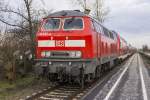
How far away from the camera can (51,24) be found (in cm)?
1465

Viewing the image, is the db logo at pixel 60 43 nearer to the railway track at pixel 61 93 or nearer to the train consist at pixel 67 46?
the train consist at pixel 67 46

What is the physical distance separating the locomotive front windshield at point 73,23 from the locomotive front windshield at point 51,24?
355 mm

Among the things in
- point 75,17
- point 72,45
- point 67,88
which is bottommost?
point 67,88

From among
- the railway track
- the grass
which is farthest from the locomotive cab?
the grass

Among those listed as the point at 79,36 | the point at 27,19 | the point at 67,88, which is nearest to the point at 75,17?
the point at 79,36

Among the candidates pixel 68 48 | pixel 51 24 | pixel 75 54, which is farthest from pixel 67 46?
pixel 51 24

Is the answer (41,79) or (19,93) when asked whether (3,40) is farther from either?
(19,93)

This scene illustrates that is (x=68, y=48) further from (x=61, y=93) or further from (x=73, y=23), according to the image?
(x=61, y=93)

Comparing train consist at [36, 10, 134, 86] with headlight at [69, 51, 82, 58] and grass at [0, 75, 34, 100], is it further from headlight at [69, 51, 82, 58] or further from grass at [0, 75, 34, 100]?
grass at [0, 75, 34, 100]

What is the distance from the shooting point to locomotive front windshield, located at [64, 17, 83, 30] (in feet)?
47.0

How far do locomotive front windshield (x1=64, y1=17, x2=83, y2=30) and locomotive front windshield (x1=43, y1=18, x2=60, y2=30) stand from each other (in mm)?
355

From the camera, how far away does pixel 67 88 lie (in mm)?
14875

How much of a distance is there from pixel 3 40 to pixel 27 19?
4.54 m

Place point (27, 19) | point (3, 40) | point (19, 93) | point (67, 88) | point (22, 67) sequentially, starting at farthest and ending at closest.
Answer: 1. point (27, 19)
2. point (22, 67)
3. point (3, 40)
4. point (67, 88)
5. point (19, 93)
